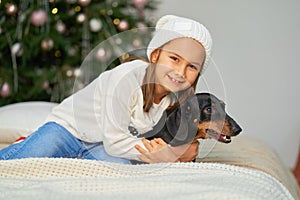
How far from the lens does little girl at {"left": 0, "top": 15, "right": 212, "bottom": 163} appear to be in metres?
1.31

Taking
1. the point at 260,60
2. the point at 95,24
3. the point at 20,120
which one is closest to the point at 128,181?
the point at 20,120

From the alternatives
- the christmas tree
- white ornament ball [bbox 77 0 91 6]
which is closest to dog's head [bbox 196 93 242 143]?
the christmas tree

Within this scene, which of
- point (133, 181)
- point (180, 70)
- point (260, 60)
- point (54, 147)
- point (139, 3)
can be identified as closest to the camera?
point (133, 181)

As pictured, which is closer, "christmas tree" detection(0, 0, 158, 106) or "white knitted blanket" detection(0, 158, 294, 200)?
"white knitted blanket" detection(0, 158, 294, 200)

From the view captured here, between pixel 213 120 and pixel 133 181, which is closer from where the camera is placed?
pixel 133 181

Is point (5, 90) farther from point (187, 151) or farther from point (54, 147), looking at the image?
point (187, 151)

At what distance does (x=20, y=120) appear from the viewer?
84.8 inches

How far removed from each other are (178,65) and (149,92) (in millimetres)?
102

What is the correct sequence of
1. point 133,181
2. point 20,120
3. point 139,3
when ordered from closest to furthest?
point 133,181 → point 20,120 → point 139,3

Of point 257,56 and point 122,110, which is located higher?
point 122,110

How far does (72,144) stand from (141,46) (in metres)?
0.34

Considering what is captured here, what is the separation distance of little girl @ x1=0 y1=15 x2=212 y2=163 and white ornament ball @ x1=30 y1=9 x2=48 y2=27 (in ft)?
4.46

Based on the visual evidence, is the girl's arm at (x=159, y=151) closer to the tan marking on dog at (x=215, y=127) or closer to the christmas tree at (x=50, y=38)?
the tan marking on dog at (x=215, y=127)

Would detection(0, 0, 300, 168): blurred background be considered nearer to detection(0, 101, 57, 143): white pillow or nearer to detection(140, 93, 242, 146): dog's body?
detection(0, 101, 57, 143): white pillow
